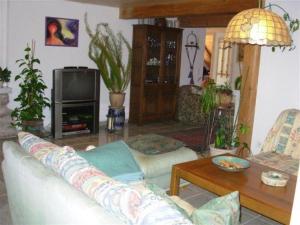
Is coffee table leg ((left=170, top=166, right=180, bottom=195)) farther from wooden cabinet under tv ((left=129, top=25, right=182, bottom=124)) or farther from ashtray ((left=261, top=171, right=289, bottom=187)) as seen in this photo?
wooden cabinet under tv ((left=129, top=25, right=182, bottom=124))

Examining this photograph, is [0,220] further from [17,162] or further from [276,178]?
[276,178]

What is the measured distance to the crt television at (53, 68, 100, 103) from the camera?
486 cm

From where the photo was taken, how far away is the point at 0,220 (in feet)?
8.23

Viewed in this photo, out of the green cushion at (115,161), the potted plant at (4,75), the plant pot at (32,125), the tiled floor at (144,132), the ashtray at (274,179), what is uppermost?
the potted plant at (4,75)

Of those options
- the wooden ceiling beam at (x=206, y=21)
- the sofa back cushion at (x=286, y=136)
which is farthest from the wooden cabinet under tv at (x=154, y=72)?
the sofa back cushion at (x=286, y=136)

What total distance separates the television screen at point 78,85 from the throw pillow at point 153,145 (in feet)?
6.65

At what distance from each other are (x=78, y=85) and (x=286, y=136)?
309 cm

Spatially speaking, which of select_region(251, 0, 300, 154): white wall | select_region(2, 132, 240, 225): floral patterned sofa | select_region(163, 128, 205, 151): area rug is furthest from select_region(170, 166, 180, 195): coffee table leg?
select_region(163, 128, 205, 151): area rug

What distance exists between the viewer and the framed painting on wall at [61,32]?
5.17 meters

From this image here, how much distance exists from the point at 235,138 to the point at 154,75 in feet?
8.65

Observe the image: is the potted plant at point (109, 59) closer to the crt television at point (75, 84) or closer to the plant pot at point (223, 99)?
the crt television at point (75, 84)

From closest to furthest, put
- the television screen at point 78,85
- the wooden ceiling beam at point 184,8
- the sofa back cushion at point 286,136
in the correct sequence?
the sofa back cushion at point 286,136 → the wooden ceiling beam at point 184,8 → the television screen at point 78,85

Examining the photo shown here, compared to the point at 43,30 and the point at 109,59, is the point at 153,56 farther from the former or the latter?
the point at 43,30

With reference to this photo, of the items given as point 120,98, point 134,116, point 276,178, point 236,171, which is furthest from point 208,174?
point 134,116
